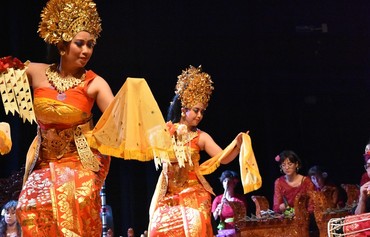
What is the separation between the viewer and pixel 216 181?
7152 millimetres

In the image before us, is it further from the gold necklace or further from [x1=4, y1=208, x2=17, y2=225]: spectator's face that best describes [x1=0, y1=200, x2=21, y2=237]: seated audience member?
the gold necklace

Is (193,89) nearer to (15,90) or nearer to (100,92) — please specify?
(100,92)

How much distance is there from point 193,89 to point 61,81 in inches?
72.5

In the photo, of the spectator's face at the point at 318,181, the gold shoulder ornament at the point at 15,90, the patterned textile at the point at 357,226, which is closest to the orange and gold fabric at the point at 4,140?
the gold shoulder ornament at the point at 15,90

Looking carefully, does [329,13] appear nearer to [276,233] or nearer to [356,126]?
[356,126]

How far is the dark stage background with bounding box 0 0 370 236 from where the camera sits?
6.59 m

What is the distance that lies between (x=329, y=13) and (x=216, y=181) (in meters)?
1.94

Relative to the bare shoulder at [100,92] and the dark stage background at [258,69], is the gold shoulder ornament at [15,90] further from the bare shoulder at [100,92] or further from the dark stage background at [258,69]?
the dark stage background at [258,69]

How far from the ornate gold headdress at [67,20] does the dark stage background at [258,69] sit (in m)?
3.39

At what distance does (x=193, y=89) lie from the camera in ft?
15.5

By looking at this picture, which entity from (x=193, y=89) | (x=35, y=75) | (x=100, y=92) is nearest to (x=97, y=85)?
(x=100, y=92)

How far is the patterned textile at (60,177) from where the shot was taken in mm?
2812

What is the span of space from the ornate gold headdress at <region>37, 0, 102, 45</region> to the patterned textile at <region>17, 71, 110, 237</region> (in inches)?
7.7

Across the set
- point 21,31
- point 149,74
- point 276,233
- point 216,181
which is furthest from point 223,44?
point 276,233
